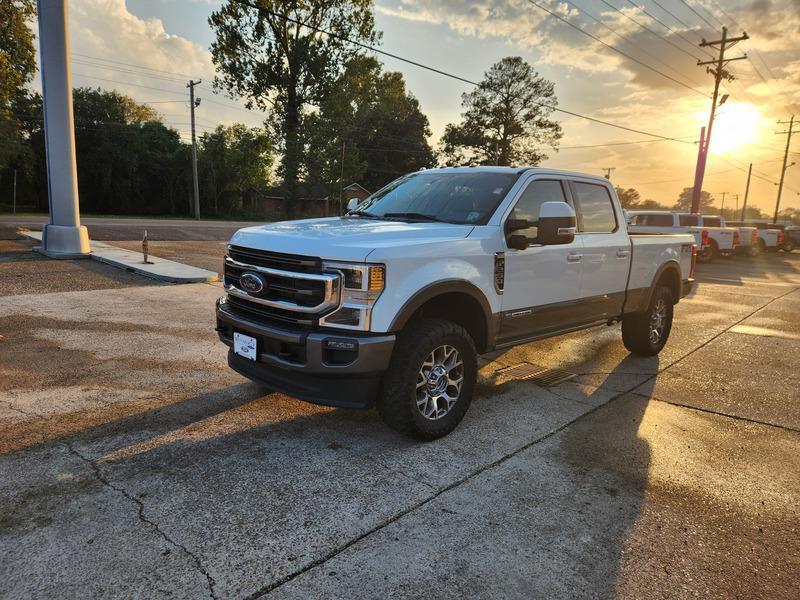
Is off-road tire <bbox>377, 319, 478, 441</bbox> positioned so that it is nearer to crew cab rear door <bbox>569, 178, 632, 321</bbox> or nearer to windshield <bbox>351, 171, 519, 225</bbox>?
windshield <bbox>351, 171, 519, 225</bbox>

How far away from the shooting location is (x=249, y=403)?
432cm

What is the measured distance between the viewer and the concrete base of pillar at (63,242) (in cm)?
1177

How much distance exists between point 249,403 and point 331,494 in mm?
1598

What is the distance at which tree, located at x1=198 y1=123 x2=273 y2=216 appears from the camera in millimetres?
46625

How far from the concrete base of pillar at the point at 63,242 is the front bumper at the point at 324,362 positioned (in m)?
10.5

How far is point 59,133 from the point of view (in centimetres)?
1149

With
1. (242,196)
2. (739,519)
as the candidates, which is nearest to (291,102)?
(242,196)

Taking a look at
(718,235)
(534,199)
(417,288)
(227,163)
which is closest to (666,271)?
(534,199)

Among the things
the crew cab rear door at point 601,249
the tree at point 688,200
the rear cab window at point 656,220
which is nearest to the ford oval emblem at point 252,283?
the crew cab rear door at point 601,249

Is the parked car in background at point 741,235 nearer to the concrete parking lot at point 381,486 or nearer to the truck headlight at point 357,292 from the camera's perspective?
the concrete parking lot at point 381,486

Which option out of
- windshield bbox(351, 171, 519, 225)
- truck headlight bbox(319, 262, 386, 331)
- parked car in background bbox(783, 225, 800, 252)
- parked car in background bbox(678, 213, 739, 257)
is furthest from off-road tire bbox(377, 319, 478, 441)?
parked car in background bbox(783, 225, 800, 252)

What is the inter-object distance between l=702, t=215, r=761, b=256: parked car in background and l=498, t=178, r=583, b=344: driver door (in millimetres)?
19190

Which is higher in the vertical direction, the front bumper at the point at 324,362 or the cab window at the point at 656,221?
the cab window at the point at 656,221

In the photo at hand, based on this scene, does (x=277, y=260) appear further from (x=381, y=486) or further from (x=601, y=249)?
(x=601, y=249)
